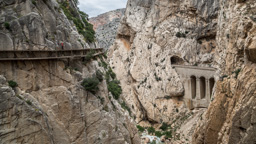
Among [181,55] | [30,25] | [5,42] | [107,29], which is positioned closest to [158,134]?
[181,55]

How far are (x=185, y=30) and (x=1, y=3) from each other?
31596 millimetres

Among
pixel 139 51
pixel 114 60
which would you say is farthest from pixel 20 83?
pixel 114 60

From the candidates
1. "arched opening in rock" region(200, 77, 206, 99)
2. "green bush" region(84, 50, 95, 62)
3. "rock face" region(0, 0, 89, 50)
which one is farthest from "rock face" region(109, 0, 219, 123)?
"rock face" region(0, 0, 89, 50)

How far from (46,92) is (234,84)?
16458mm

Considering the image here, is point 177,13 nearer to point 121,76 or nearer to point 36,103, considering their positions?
point 121,76

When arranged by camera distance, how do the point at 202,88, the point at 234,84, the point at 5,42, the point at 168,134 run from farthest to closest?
the point at 202,88
the point at 168,134
the point at 234,84
the point at 5,42

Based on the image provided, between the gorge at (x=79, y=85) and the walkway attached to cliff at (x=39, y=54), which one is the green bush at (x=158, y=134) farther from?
the walkway attached to cliff at (x=39, y=54)

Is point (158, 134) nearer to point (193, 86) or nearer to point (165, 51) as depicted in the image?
point (193, 86)

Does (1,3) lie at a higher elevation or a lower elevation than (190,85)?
higher

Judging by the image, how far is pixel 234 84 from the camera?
792 inches

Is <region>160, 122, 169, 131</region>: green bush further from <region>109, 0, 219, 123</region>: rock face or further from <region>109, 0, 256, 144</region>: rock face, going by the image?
<region>109, 0, 256, 144</region>: rock face

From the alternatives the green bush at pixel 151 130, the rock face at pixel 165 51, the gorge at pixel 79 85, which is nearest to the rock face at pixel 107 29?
the rock face at pixel 165 51

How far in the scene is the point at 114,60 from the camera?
48875 millimetres

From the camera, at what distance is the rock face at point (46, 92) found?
45.7 feet
